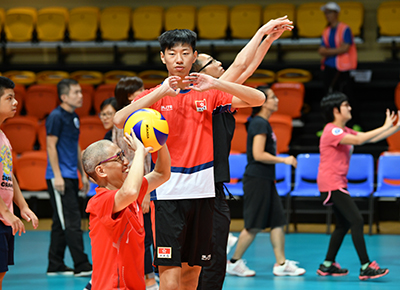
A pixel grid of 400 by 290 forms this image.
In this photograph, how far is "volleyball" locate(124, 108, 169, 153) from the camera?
8.73 ft

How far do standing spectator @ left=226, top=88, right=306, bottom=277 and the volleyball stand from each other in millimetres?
3178

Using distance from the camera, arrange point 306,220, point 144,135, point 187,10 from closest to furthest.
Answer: point 144,135 → point 306,220 → point 187,10

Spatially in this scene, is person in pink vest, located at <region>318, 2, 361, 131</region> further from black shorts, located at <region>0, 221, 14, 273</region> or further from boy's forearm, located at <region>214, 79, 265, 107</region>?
black shorts, located at <region>0, 221, 14, 273</region>

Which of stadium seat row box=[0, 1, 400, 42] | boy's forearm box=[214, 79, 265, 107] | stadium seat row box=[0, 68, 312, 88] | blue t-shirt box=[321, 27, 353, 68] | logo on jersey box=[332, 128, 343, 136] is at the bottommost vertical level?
logo on jersey box=[332, 128, 343, 136]

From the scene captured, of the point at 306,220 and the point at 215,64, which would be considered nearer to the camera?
the point at 215,64

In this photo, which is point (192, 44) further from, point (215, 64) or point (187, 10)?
point (187, 10)

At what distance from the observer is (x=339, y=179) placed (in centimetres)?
580

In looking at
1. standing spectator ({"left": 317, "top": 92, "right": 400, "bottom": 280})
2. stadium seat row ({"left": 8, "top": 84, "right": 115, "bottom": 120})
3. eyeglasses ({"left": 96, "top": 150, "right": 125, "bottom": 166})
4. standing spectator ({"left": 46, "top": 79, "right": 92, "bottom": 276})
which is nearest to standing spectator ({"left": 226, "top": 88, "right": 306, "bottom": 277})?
standing spectator ({"left": 317, "top": 92, "right": 400, "bottom": 280})

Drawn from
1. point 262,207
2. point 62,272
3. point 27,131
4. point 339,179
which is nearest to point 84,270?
point 62,272

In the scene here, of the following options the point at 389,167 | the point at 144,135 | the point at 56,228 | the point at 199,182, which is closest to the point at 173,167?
the point at 199,182

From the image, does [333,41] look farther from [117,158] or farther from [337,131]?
[117,158]

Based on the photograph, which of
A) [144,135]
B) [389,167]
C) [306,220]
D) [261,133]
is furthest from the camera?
[306,220]

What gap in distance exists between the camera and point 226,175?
333 centimetres

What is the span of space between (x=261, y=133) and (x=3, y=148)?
9.51ft
